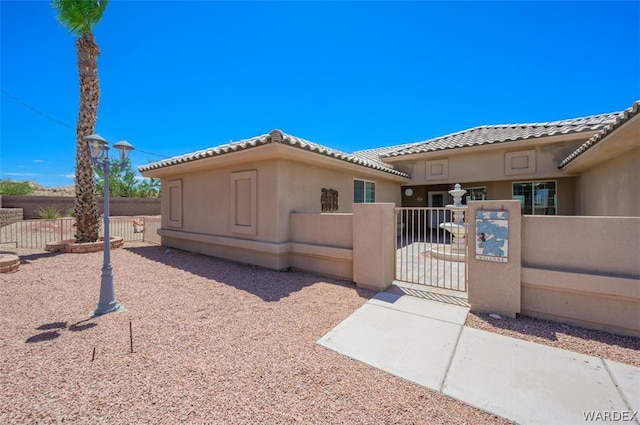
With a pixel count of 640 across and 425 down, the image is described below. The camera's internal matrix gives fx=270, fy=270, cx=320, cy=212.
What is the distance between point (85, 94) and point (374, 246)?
12.3m

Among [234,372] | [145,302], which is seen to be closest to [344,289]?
[234,372]

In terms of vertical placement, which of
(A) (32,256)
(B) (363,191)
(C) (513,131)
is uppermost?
(C) (513,131)

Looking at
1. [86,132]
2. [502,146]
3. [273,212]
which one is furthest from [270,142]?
[502,146]

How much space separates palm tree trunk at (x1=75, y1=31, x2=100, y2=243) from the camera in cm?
1022

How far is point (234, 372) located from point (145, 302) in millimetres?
3264

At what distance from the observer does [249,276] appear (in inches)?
285

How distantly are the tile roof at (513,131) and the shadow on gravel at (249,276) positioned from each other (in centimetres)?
1032

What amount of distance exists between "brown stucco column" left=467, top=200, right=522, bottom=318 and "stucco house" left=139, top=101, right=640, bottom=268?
272 cm

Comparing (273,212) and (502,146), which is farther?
(502,146)

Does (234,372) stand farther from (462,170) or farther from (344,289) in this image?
(462,170)

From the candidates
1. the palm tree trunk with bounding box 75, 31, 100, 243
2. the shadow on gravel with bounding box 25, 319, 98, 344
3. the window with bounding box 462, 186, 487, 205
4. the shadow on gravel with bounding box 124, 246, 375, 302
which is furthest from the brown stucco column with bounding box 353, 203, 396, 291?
the window with bounding box 462, 186, 487, 205

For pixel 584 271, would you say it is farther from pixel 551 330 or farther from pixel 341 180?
pixel 341 180

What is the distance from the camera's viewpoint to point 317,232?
24.2ft

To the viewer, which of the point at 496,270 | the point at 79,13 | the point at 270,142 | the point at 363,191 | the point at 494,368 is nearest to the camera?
the point at 494,368
